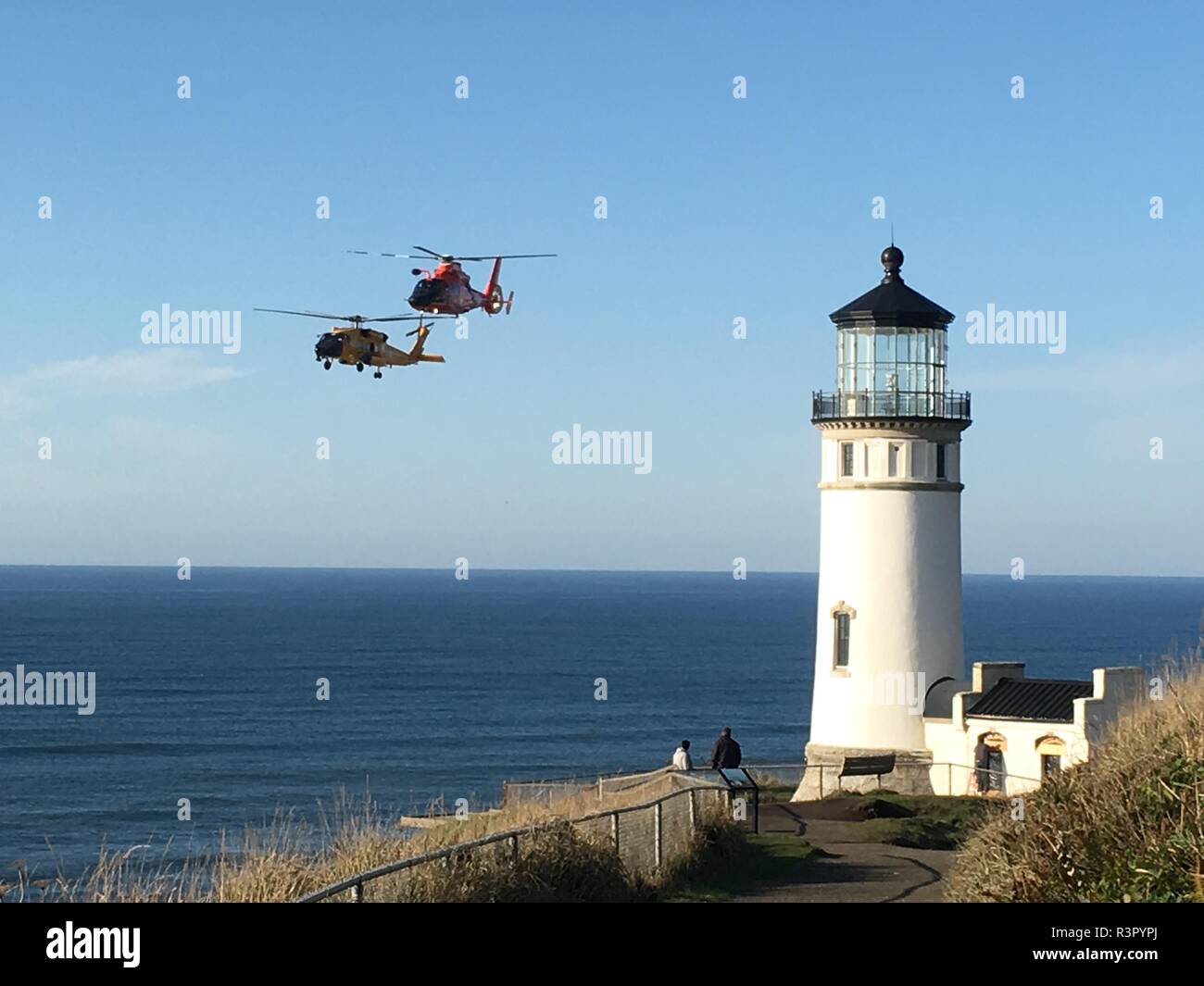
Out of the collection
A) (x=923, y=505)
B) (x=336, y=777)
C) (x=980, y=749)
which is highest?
(x=923, y=505)

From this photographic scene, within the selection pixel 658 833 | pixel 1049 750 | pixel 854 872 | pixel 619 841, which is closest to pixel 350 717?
pixel 1049 750

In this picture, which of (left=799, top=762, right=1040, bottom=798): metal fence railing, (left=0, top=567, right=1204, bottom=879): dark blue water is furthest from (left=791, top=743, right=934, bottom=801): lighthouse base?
(left=0, top=567, right=1204, bottom=879): dark blue water

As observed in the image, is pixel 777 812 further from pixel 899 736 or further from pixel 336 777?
pixel 336 777

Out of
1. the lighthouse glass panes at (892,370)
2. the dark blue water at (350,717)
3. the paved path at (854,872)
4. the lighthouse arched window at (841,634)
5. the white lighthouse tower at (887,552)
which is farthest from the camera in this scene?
the dark blue water at (350,717)

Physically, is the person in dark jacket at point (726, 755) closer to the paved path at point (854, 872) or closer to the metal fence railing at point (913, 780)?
the paved path at point (854, 872)

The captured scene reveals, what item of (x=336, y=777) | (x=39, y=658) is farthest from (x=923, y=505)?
(x=39, y=658)

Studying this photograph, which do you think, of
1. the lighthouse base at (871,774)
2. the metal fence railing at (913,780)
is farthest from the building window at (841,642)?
the metal fence railing at (913,780)
